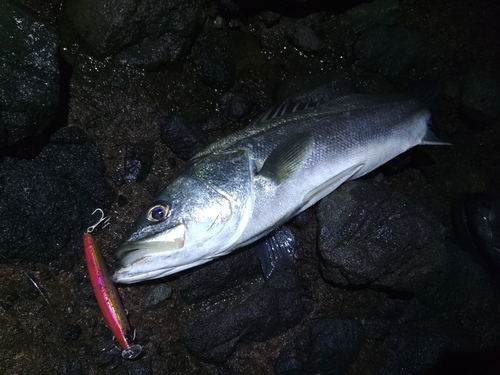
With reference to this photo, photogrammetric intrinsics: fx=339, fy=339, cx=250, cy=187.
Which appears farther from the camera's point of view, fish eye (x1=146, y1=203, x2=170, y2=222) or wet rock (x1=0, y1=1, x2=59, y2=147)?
wet rock (x1=0, y1=1, x2=59, y2=147)

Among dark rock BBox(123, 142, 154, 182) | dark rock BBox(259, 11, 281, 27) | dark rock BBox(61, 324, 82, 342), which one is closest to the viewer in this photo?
dark rock BBox(61, 324, 82, 342)

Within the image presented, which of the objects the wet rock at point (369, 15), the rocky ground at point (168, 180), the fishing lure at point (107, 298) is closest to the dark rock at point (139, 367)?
the rocky ground at point (168, 180)

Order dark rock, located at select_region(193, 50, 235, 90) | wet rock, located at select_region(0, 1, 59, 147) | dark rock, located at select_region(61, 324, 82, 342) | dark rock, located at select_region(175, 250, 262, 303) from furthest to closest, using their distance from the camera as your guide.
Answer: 1. dark rock, located at select_region(193, 50, 235, 90)
2. dark rock, located at select_region(175, 250, 262, 303)
3. dark rock, located at select_region(61, 324, 82, 342)
4. wet rock, located at select_region(0, 1, 59, 147)

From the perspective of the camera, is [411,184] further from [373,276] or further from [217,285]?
[217,285]

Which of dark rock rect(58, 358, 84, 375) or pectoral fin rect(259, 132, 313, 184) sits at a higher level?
pectoral fin rect(259, 132, 313, 184)

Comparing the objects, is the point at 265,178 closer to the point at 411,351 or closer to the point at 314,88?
the point at 314,88

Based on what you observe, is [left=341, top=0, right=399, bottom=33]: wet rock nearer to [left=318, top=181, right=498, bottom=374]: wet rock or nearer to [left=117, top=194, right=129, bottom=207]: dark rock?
[left=318, top=181, right=498, bottom=374]: wet rock

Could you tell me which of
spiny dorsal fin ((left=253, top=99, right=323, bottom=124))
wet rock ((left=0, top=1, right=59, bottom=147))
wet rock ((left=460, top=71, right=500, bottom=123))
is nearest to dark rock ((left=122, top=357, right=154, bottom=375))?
wet rock ((left=0, top=1, right=59, bottom=147))

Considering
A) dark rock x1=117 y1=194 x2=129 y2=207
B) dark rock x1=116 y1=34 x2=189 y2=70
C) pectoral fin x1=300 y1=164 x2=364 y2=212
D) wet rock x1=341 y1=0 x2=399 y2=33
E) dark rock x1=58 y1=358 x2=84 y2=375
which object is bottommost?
dark rock x1=58 y1=358 x2=84 y2=375

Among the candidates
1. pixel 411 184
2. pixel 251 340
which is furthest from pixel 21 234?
pixel 411 184
